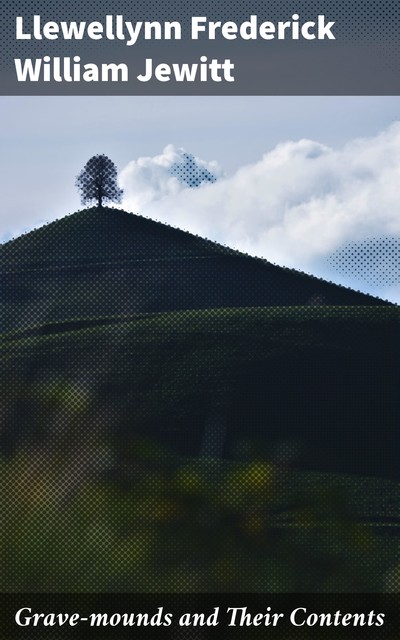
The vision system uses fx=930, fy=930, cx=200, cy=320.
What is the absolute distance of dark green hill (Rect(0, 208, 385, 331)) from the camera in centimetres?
6669

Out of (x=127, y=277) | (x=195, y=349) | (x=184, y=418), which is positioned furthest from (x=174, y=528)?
(x=127, y=277)

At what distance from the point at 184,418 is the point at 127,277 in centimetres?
2475

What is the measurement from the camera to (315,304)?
66.2 meters

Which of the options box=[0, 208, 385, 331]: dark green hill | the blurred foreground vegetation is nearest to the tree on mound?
box=[0, 208, 385, 331]: dark green hill

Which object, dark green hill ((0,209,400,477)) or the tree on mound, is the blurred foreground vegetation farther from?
the tree on mound

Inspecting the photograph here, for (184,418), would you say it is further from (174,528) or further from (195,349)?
(174,528)

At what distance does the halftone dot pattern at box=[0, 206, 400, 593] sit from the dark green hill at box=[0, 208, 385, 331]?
0.64 feet

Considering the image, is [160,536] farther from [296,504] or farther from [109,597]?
[296,504]

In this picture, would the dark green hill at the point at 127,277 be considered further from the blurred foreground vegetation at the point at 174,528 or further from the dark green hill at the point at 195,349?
the blurred foreground vegetation at the point at 174,528

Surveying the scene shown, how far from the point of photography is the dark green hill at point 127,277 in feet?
219

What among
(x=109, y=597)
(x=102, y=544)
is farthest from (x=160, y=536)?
(x=109, y=597)

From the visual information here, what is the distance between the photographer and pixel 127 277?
72.3m

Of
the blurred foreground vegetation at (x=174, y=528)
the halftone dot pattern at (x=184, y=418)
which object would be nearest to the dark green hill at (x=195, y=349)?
the halftone dot pattern at (x=184, y=418)

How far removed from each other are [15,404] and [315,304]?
27899 millimetres
